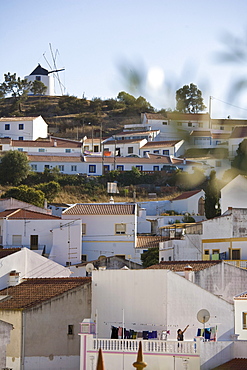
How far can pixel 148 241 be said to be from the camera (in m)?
41.3

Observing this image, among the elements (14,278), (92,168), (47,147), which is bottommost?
(14,278)

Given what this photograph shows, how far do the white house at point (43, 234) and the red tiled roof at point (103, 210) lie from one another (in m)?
2.63

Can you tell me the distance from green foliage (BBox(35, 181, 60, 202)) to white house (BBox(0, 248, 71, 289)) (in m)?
23.7

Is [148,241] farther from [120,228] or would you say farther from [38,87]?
[38,87]

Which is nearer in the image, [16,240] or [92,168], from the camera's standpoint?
[16,240]

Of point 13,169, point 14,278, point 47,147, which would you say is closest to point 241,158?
point 14,278

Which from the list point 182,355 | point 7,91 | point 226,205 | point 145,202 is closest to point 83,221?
point 226,205

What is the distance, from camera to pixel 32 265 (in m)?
29.5

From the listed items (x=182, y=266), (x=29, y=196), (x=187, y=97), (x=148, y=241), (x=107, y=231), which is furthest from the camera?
(x=29, y=196)

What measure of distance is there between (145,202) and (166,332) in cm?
3187

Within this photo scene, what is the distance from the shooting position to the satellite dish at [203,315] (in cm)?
2270

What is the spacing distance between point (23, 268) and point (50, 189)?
86.7ft

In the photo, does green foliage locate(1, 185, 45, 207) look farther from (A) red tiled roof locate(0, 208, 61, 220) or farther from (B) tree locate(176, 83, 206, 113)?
(B) tree locate(176, 83, 206, 113)

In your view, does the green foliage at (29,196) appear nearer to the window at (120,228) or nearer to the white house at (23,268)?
the window at (120,228)
